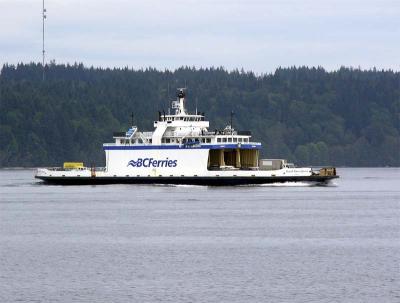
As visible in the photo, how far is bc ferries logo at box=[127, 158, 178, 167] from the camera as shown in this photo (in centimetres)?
10856

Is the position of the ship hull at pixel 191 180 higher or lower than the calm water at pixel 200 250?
higher

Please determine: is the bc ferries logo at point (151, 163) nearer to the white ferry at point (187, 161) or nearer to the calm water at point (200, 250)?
the white ferry at point (187, 161)

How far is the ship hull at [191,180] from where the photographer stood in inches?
4126

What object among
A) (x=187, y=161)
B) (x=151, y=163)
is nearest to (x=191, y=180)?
(x=187, y=161)

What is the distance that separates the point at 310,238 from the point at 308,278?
14.5 metres

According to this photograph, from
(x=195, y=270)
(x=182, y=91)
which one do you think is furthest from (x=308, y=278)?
(x=182, y=91)

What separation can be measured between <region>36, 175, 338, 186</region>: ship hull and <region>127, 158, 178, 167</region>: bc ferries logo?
1.27 metres

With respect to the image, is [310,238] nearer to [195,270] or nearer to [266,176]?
[195,270]

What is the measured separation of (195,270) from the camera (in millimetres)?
49344

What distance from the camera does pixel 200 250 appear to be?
56.2m

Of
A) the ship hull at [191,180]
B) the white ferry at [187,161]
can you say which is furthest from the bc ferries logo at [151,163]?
the ship hull at [191,180]

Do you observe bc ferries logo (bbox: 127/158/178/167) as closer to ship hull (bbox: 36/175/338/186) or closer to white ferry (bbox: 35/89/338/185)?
white ferry (bbox: 35/89/338/185)

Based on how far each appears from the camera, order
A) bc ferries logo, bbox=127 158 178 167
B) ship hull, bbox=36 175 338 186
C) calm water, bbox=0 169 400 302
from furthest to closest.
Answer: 1. bc ferries logo, bbox=127 158 178 167
2. ship hull, bbox=36 175 338 186
3. calm water, bbox=0 169 400 302

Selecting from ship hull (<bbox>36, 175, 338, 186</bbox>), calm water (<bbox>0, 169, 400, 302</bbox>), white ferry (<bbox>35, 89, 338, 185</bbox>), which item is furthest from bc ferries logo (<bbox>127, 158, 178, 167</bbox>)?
calm water (<bbox>0, 169, 400, 302</bbox>)
